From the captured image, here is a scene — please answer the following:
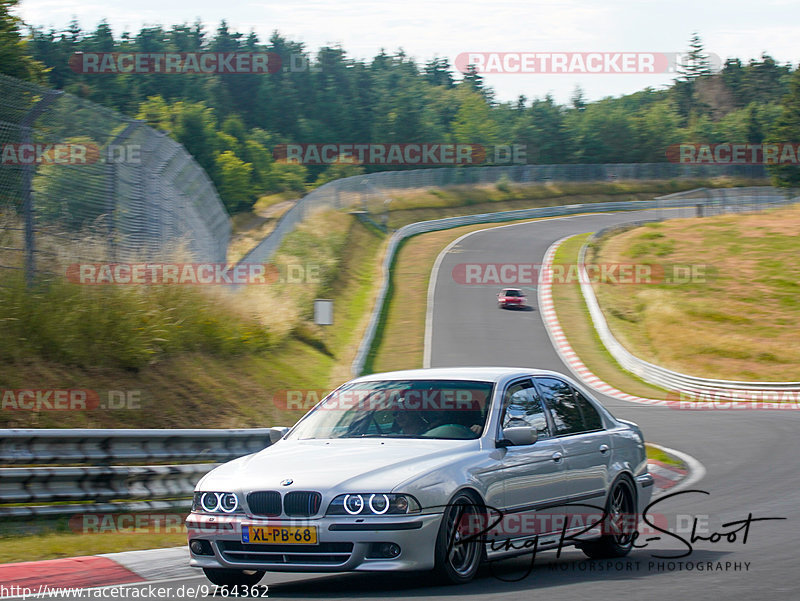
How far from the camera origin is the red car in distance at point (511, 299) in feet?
146

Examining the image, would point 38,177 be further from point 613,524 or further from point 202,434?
point 613,524

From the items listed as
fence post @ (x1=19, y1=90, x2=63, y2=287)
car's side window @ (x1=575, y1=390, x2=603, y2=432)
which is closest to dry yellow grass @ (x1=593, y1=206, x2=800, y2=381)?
fence post @ (x1=19, y1=90, x2=63, y2=287)

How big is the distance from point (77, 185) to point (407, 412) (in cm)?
774

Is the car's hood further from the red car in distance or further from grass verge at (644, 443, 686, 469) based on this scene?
the red car in distance

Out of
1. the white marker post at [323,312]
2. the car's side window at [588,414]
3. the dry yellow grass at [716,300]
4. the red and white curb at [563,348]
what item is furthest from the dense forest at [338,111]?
the car's side window at [588,414]

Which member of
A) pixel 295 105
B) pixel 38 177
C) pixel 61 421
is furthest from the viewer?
pixel 295 105

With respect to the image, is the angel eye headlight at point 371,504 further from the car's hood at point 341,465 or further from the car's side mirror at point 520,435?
the car's side mirror at point 520,435

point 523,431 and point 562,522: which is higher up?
point 523,431

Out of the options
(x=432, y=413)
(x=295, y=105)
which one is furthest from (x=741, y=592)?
(x=295, y=105)

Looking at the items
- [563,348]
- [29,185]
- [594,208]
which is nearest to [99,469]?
[29,185]

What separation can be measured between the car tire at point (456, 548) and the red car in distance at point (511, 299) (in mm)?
37887

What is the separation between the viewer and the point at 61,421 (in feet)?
38.2

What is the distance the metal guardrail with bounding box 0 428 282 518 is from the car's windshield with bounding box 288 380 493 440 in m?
1.41

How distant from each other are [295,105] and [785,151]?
211ft
